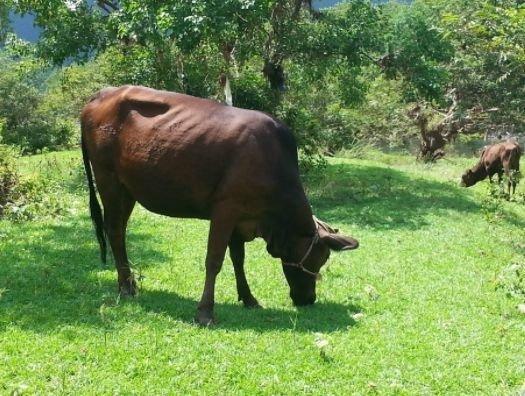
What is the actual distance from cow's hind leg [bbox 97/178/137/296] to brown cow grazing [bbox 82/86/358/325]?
0.5 inches

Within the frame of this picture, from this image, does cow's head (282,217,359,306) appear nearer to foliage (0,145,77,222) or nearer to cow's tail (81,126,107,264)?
cow's tail (81,126,107,264)

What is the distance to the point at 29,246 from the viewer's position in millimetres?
9188

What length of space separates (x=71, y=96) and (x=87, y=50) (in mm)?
24950

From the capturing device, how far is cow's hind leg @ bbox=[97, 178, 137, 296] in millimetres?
7094

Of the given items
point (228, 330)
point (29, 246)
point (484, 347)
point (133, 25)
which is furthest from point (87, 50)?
point (484, 347)

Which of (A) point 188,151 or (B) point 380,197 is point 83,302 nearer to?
(A) point 188,151

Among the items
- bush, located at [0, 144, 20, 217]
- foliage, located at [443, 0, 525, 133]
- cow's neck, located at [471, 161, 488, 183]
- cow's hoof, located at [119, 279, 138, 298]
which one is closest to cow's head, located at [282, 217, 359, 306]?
cow's hoof, located at [119, 279, 138, 298]

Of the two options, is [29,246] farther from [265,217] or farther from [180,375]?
[180,375]

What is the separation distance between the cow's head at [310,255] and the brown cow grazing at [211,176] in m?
0.01

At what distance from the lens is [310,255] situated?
6770mm

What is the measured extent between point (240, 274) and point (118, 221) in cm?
158

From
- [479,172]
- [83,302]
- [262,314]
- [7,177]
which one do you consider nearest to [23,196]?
[7,177]

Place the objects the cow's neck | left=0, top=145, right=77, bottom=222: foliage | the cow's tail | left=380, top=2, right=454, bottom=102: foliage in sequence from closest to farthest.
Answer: the cow's tail < left=0, top=145, right=77, bottom=222: foliage < left=380, top=2, right=454, bottom=102: foliage < the cow's neck

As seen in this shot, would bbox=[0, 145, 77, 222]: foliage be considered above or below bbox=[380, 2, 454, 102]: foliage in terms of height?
below
